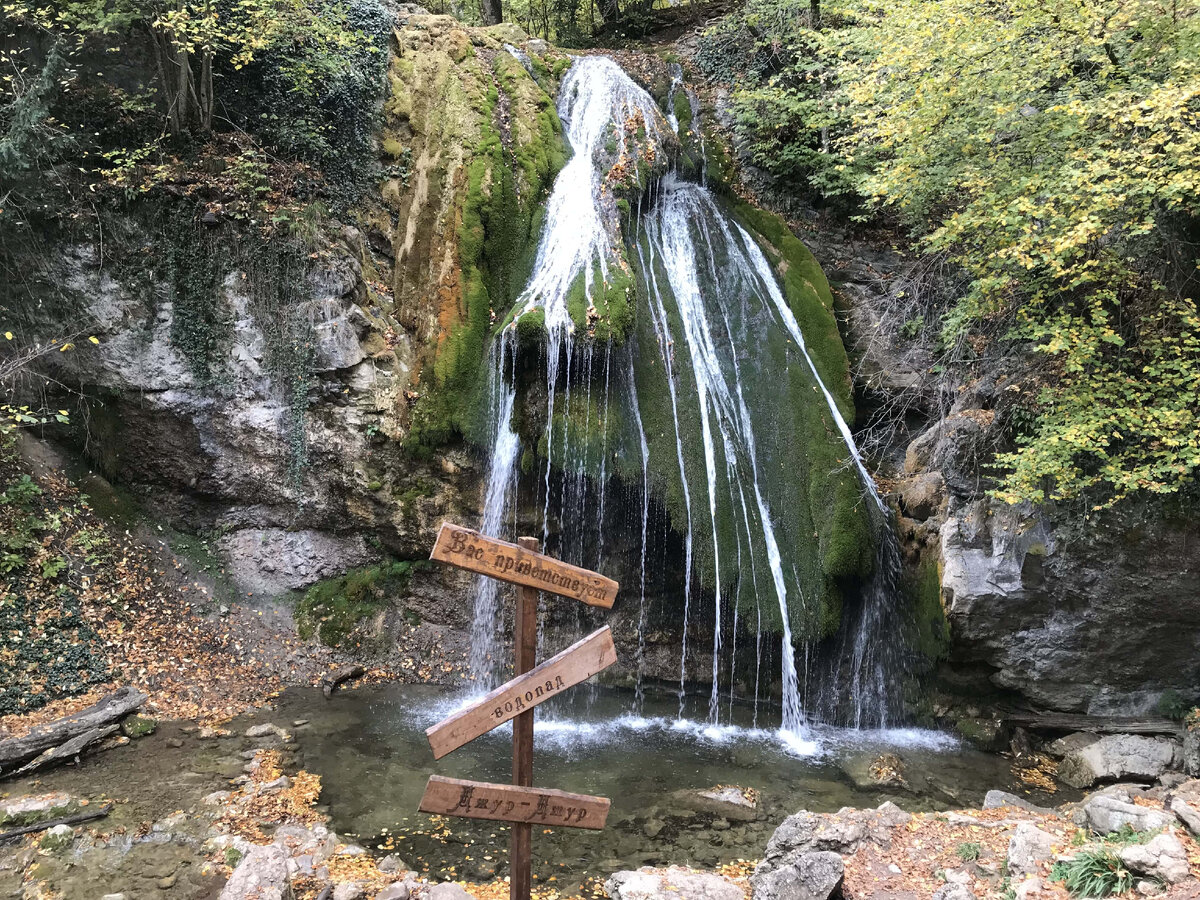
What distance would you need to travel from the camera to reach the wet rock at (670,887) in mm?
4461

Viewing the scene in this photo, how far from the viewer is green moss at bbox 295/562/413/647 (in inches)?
361

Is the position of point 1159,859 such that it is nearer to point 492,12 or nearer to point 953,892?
point 953,892

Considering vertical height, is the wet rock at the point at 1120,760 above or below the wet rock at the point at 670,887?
below

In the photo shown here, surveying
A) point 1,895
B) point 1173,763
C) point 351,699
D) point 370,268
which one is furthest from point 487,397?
point 1173,763

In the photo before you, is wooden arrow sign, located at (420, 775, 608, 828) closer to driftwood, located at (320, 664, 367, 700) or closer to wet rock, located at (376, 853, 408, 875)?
wet rock, located at (376, 853, 408, 875)

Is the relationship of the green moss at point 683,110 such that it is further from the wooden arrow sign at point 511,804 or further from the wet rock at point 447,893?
the wet rock at point 447,893

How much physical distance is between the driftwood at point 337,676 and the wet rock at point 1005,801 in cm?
707

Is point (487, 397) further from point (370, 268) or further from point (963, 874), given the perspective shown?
point (963, 874)

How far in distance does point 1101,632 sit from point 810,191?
7990mm

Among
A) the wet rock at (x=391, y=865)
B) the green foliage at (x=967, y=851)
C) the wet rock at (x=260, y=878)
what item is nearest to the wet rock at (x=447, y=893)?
the wet rock at (x=391, y=865)

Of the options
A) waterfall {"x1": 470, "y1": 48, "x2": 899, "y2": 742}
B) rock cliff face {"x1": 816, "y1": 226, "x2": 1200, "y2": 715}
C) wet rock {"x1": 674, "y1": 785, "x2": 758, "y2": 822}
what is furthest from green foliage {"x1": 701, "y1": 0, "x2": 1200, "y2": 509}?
wet rock {"x1": 674, "y1": 785, "x2": 758, "y2": 822}

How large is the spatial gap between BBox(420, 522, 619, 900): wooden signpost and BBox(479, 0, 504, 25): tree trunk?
15693 mm

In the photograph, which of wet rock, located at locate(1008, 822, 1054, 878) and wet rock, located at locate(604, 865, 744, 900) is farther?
wet rock, located at locate(604, 865, 744, 900)

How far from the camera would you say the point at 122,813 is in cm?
552
